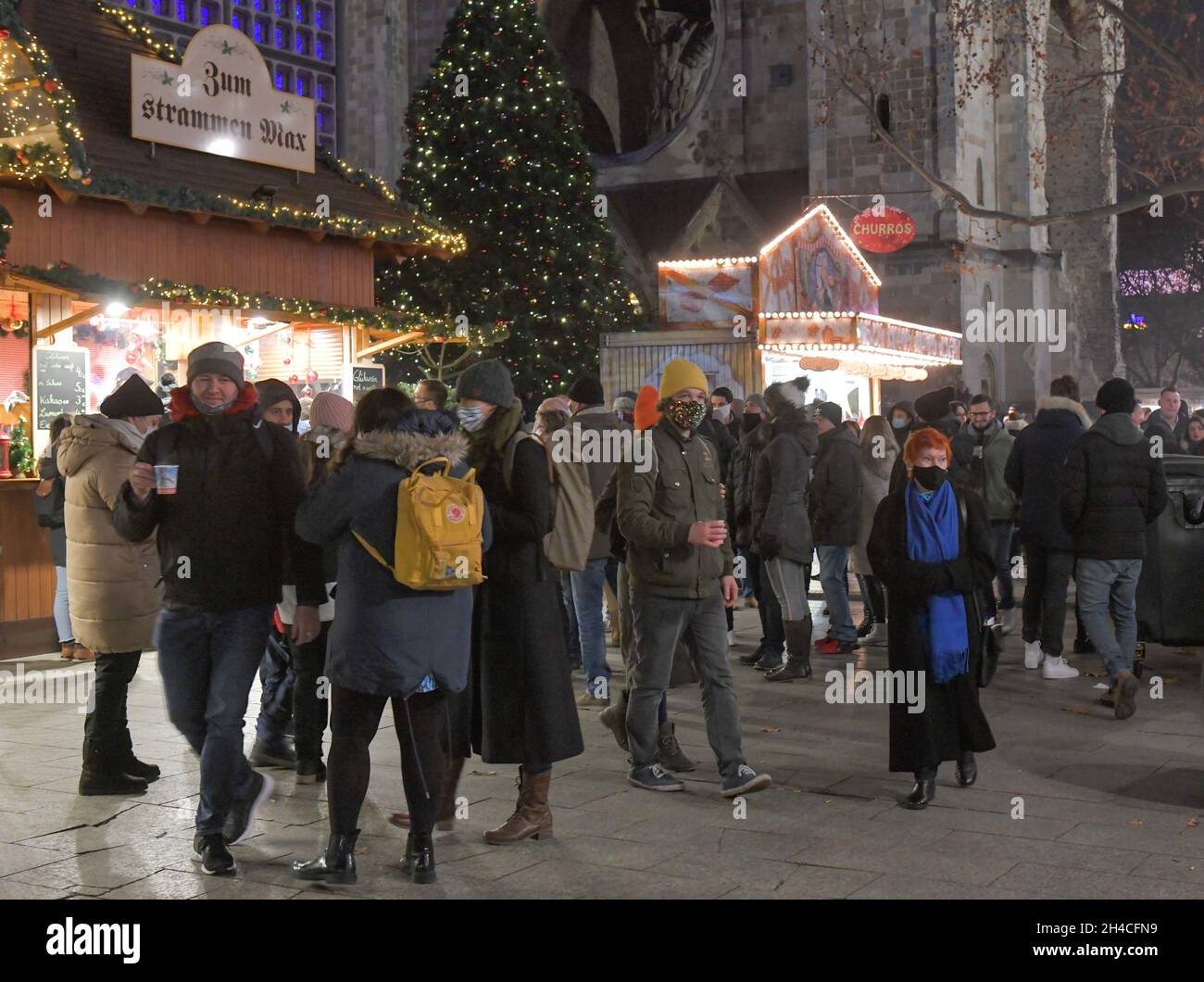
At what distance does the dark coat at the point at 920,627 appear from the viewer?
6.83 m

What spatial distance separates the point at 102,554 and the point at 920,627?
12.5 feet

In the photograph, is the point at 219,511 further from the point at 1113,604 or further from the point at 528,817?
the point at 1113,604

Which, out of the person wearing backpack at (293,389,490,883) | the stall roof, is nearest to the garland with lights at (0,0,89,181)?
the stall roof

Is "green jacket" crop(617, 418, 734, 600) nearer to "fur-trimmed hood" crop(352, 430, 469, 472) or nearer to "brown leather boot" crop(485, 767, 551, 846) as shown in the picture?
"brown leather boot" crop(485, 767, 551, 846)

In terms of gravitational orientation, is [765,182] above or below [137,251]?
above

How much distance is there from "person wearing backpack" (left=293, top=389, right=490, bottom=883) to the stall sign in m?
11.2

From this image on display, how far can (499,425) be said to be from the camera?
6348mm

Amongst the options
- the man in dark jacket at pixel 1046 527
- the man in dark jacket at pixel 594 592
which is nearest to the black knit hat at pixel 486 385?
the man in dark jacket at pixel 594 592

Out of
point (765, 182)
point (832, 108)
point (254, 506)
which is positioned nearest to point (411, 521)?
point (254, 506)

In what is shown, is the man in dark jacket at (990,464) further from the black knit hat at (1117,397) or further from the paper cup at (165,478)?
the paper cup at (165,478)

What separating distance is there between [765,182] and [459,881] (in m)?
30.1
